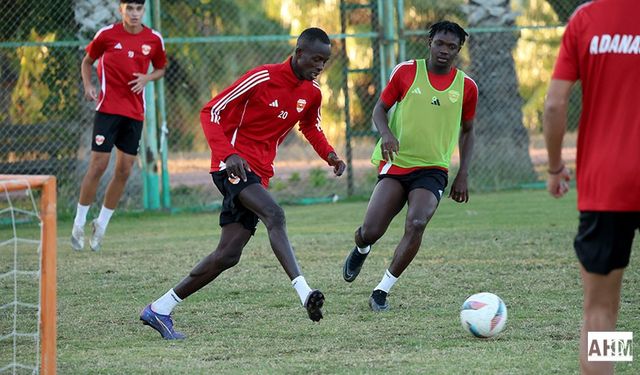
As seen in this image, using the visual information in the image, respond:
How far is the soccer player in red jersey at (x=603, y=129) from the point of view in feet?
13.9

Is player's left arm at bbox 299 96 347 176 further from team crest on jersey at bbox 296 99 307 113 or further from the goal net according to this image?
the goal net

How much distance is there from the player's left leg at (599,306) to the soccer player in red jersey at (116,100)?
6.84 m

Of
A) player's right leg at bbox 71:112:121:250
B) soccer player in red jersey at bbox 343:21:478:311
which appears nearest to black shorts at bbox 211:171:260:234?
soccer player in red jersey at bbox 343:21:478:311

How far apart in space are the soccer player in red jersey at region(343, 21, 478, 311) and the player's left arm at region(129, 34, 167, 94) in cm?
369

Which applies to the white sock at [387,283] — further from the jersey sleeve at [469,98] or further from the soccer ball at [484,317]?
the jersey sleeve at [469,98]

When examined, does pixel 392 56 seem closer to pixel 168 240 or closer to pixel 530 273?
pixel 168 240

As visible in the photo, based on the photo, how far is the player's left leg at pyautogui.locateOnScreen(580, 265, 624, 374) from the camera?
4.38m

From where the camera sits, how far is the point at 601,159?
4281 millimetres

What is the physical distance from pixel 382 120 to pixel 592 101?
125 inches

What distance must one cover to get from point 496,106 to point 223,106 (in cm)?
1033

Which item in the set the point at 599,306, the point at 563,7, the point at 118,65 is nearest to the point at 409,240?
the point at 599,306

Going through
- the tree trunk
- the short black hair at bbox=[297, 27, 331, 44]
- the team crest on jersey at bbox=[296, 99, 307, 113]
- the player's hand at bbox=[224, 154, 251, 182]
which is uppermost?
the short black hair at bbox=[297, 27, 331, 44]

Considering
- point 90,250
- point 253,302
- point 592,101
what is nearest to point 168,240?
point 90,250

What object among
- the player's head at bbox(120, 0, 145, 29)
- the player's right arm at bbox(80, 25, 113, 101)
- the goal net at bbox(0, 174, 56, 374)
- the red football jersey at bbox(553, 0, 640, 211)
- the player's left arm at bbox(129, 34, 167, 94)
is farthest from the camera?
the player's left arm at bbox(129, 34, 167, 94)
